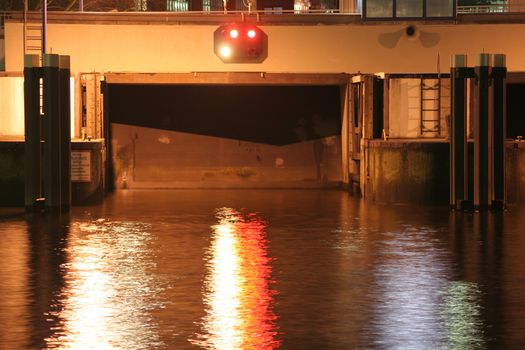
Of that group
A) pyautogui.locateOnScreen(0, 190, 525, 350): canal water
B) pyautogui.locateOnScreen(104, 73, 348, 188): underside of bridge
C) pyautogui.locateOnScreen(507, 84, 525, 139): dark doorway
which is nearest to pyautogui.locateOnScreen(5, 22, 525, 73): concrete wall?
pyautogui.locateOnScreen(507, 84, 525, 139): dark doorway

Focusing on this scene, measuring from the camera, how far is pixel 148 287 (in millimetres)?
14336

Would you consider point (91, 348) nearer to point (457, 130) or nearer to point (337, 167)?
point (457, 130)

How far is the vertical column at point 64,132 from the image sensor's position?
2450cm

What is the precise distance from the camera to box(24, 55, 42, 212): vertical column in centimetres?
2423

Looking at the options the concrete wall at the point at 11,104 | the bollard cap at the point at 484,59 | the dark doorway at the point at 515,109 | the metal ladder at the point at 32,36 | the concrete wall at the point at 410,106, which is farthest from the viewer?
the dark doorway at the point at 515,109

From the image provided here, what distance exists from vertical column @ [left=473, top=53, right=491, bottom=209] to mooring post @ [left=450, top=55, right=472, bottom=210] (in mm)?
216

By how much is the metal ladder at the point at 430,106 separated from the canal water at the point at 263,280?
4882 millimetres

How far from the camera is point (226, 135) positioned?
33250mm

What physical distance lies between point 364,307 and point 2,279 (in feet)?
15.8

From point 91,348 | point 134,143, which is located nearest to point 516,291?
point 91,348

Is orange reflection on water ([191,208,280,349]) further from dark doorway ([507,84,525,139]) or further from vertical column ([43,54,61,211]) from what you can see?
dark doorway ([507,84,525,139])

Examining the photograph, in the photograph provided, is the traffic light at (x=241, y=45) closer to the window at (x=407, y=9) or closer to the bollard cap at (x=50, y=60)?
the window at (x=407, y=9)

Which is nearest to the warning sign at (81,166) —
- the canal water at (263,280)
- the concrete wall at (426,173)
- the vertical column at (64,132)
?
the vertical column at (64,132)

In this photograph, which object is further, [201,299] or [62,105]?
[62,105]
